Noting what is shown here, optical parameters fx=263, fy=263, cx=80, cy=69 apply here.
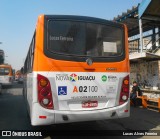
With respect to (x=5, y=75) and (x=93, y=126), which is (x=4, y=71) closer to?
(x=5, y=75)

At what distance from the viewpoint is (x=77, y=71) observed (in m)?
6.25

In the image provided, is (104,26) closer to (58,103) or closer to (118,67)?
(118,67)

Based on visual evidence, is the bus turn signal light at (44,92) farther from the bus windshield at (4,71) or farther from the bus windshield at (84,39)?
the bus windshield at (4,71)

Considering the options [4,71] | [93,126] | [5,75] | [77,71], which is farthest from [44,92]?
[4,71]

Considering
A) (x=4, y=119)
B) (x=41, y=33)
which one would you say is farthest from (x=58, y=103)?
(x=4, y=119)

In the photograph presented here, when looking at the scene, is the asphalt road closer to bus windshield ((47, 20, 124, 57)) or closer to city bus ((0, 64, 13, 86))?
bus windshield ((47, 20, 124, 57))

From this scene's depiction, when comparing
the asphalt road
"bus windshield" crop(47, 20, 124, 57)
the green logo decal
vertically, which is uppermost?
"bus windshield" crop(47, 20, 124, 57)

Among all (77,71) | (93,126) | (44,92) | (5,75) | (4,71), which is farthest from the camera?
(4,71)

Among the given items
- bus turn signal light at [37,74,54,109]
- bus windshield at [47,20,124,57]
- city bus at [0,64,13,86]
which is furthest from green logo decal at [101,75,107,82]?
city bus at [0,64,13,86]

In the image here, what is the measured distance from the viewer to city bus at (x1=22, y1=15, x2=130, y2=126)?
5961 mm

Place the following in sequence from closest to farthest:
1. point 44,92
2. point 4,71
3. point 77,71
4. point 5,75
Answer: point 44,92
point 77,71
point 5,75
point 4,71

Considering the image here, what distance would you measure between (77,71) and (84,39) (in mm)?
837

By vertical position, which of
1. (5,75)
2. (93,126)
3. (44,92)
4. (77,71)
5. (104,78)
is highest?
(77,71)

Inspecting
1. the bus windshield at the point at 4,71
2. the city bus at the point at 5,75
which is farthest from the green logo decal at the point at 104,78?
the bus windshield at the point at 4,71
